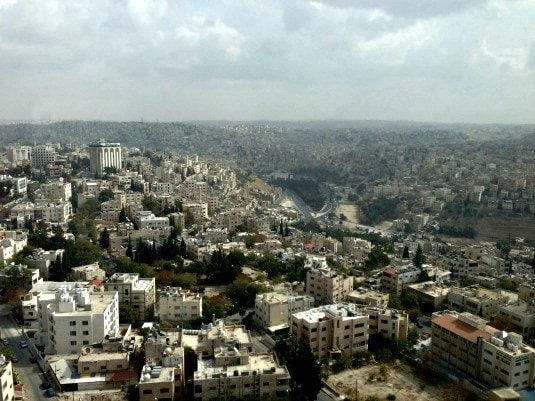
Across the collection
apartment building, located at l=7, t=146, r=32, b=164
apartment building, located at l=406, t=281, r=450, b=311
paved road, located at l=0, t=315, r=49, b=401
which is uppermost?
apartment building, located at l=7, t=146, r=32, b=164

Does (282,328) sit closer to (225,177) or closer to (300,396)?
(300,396)

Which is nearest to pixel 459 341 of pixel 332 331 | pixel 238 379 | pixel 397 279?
pixel 332 331

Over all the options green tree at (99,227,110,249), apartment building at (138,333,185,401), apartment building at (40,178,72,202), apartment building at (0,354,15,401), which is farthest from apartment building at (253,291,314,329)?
apartment building at (40,178,72,202)

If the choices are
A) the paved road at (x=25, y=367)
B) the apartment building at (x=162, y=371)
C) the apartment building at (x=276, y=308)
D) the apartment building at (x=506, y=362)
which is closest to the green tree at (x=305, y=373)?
the apartment building at (x=162, y=371)

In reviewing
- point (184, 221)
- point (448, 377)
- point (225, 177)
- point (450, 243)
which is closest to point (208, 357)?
point (448, 377)

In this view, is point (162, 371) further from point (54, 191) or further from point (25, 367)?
point (54, 191)

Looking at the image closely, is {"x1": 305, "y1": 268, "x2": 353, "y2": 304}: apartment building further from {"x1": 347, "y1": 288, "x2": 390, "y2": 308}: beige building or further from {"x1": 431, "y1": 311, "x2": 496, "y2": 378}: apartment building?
{"x1": 431, "y1": 311, "x2": 496, "y2": 378}: apartment building

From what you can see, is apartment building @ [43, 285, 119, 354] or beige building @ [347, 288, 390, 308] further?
beige building @ [347, 288, 390, 308]
